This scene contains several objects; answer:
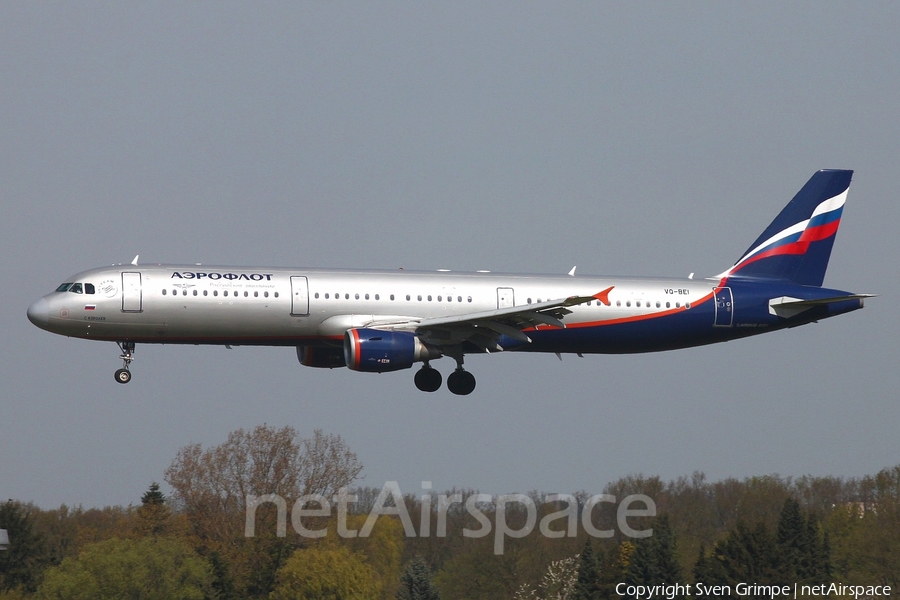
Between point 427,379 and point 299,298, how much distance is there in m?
6.73

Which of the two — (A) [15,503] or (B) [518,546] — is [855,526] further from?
(A) [15,503]

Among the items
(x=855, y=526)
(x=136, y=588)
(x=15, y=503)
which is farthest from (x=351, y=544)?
(x=855, y=526)

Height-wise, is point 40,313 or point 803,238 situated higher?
point 803,238

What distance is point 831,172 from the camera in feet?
169

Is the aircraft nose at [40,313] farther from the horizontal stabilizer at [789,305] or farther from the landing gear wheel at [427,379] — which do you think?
the horizontal stabilizer at [789,305]

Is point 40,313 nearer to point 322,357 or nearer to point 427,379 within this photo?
point 322,357

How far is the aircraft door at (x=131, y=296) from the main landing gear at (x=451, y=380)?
1087 cm

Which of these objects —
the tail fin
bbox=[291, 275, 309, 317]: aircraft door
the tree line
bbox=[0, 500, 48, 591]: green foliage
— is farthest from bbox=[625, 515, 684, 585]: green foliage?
bbox=[0, 500, 48, 591]: green foliage

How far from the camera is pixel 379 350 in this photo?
41.1 meters

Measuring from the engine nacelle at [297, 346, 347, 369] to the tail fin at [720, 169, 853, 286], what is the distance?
610 inches

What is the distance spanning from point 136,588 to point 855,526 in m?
40.1

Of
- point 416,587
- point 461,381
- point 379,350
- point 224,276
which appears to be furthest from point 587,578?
point 224,276

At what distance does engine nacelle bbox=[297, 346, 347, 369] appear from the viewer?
4544cm

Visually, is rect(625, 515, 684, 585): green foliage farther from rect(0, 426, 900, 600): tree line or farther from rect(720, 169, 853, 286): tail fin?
rect(720, 169, 853, 286): tail fin
